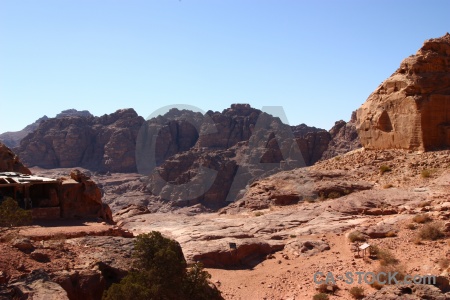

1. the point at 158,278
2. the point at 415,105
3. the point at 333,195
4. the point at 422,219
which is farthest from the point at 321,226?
the point at 415,105

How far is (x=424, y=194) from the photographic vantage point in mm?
17938

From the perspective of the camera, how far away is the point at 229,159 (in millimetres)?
67188

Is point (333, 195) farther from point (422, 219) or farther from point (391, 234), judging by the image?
point (391, 234)

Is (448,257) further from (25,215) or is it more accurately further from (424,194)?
(25,215)

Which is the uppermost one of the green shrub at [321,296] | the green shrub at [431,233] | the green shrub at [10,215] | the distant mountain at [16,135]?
the distant mountain at [16,135]

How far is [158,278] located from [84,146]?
8807 cm

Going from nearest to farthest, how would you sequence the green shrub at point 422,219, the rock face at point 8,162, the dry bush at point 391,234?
the dry bush at point 391,234 → the green shrub at point 422,219 → the rock face at point 8,162

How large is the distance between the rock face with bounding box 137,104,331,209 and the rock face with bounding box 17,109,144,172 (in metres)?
15.8

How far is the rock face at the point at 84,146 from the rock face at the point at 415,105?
2668 inches

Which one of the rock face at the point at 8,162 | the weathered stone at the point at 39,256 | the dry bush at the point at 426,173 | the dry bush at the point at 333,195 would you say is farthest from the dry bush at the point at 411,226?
the rock face at the point at 8,162

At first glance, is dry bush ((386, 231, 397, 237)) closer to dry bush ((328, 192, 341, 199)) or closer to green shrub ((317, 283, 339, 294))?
green shrub ((317, 283, 339, 294))

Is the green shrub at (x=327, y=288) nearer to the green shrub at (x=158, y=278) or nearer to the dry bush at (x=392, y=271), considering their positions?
the dry bush at (x=392, y=271)

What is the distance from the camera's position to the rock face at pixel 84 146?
88375 mm

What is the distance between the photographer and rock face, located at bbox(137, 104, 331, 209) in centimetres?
6109
